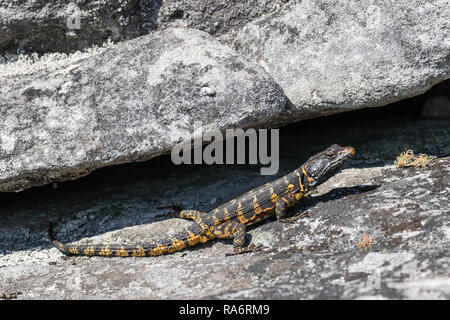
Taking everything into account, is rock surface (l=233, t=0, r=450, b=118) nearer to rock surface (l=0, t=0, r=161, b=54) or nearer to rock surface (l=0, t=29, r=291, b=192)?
rock surface (l=0, t=29, r=291, b=192)

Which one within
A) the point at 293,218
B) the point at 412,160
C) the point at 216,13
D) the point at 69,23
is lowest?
the point at 293,218

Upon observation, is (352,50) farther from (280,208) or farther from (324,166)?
(280,208)

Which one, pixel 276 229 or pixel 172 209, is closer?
pixel 276 229

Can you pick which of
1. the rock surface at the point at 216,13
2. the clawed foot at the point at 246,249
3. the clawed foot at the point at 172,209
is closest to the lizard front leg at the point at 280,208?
the clawed foot at the point at 246,249

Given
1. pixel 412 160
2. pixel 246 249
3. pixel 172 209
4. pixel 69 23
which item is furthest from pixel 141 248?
A: pixel 412 160

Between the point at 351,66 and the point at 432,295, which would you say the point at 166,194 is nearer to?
the point at 351,66

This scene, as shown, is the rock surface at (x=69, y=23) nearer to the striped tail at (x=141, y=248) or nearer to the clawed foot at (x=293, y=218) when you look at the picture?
the striped tail at (x=141, y=248)
